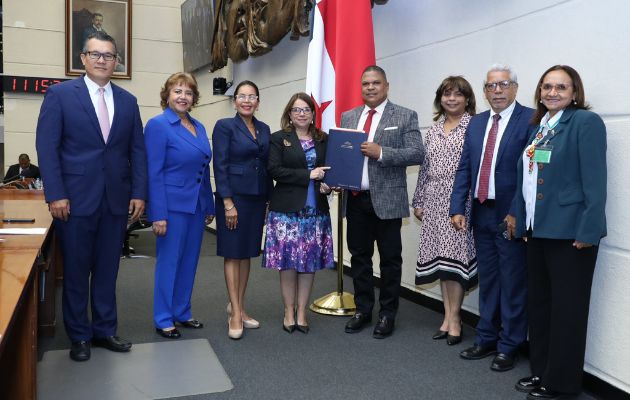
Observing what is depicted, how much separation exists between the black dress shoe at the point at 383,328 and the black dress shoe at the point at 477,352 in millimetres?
462

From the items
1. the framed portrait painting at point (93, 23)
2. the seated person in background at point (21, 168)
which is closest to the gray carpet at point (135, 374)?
→ the seated person in background at point (21, 168)

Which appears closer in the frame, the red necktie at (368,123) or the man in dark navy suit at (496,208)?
the man in dark navy suit at (496,208)

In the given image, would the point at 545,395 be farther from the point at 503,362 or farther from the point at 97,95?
the point at 97,95

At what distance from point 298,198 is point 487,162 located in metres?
1.00

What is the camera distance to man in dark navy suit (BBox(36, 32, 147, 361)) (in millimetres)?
2652

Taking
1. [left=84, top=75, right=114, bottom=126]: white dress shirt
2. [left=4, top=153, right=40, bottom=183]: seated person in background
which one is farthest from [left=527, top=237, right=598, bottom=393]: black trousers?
[left=4, top=153, right=40, bottom=183]: seated person in background

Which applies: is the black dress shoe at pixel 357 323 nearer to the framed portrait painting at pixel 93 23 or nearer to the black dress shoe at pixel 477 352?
the black dress shoe at pixel 477 352

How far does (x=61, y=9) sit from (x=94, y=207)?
7.35 meters

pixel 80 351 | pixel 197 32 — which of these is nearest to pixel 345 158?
pixel 80 351

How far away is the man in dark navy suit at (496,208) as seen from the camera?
106 inches

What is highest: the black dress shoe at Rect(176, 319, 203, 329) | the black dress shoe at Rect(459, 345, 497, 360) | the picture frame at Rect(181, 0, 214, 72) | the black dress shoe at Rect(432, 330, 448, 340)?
the picture frame at Rect(181, 0, 214, 72)

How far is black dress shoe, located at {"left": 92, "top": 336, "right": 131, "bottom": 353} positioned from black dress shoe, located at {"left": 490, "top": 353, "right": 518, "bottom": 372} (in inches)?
70.6

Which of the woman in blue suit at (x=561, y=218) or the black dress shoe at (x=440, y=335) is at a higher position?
the woman in blue suit at (x=561, y=218)

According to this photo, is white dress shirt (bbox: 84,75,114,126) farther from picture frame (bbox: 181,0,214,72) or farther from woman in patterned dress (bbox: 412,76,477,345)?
picture frame (bbox: 181,0,214,72)
